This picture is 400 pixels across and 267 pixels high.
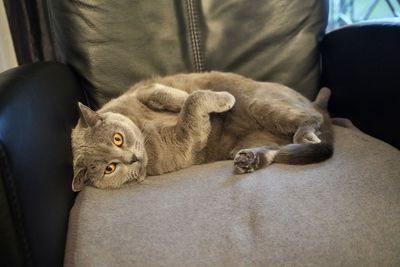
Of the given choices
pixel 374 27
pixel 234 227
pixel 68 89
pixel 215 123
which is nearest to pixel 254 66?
pixel 215 123

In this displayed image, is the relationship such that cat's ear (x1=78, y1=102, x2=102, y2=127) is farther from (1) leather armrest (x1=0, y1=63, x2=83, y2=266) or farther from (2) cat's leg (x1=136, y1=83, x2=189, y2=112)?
(2) cat's leg (x1=136, y1=83, x2=189, y2=112)

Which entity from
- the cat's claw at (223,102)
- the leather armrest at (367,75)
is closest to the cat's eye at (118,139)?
the cat's claw at (223,102)

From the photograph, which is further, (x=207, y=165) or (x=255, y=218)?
(x=207, y=165)

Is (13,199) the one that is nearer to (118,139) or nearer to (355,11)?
(118,139)

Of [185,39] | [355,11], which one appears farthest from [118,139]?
[355,11]

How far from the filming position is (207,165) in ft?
3.84

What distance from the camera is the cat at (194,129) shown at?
109 centimetres

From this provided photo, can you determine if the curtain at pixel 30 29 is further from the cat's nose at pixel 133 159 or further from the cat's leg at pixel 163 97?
the cat's nose at pixel 133 159

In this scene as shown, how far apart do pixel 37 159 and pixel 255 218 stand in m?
0.49

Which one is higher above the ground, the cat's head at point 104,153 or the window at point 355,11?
the window at point 355,11

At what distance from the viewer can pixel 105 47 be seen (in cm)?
135

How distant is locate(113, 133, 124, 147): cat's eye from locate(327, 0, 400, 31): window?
1.14 m

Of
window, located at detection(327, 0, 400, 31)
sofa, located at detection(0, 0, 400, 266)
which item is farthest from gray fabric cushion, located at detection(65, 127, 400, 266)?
window, located at detection(327, 0, 400, 31)

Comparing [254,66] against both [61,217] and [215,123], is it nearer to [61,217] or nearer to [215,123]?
[215,123]
